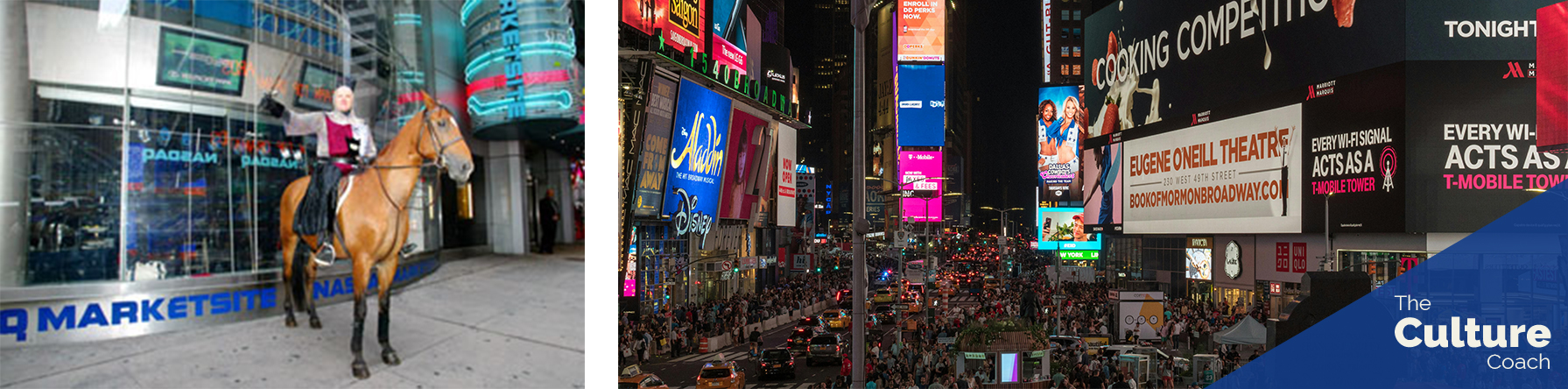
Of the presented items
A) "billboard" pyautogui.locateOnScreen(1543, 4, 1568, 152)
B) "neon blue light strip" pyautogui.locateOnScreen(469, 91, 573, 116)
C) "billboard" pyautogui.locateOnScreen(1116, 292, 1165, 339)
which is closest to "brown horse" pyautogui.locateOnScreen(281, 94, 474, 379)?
"neon blue light strip" pyautogui.locateOnScreen(469, 91, 573, 116)

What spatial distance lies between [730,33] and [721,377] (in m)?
3.49

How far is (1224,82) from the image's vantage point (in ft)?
38.1

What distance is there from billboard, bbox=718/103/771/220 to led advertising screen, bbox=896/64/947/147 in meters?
4.18

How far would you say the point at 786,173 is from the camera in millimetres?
7238

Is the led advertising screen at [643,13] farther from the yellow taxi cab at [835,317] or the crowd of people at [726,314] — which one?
the yellow taxi cab at [835,317]

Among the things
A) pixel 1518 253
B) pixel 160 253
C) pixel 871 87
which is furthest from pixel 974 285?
pixel 160 253

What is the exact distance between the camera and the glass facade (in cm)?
584

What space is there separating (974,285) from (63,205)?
1002 centimetres

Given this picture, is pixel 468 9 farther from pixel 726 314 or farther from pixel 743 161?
pixel 726 314

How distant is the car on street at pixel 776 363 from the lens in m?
6.64

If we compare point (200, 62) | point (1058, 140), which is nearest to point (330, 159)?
point (200, 62)

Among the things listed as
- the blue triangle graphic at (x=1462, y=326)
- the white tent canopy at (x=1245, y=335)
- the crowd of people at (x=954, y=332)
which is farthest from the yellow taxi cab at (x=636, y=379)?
the white tent canopy at (x=1245, y=335)

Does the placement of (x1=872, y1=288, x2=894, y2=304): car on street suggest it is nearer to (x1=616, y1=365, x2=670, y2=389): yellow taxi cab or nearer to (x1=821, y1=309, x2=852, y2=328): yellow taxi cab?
(x1=821, y1=309, x2=852, y2=328): yellow taxi cab

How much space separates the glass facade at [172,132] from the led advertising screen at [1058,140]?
35.2ft
